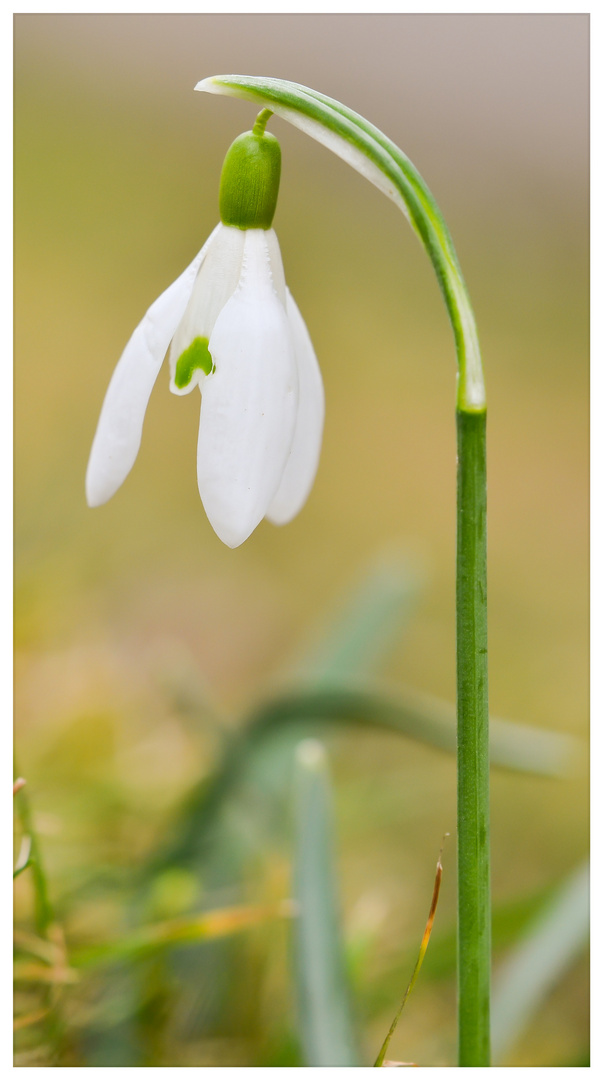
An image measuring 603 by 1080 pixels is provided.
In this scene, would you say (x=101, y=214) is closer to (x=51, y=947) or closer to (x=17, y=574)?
(x=17, y=574)

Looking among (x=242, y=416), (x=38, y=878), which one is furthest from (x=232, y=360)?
(x=38, y=878)

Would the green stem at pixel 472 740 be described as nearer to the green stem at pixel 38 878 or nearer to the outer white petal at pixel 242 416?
the outer white petal at pixel 242 416

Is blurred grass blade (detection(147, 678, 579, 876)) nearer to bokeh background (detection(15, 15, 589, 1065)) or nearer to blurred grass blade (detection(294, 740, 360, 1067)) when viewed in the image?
bokeh background (detection(15, 15, 589, 1065))

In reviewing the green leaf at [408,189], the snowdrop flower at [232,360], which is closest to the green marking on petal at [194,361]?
the snowdrop flower at [232,360]

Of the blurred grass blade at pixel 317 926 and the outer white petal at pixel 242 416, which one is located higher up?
the outer white petal at pixel 242 416

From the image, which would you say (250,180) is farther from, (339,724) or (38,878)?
(339,724)

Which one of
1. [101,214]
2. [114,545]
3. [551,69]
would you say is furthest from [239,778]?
[551,69]
